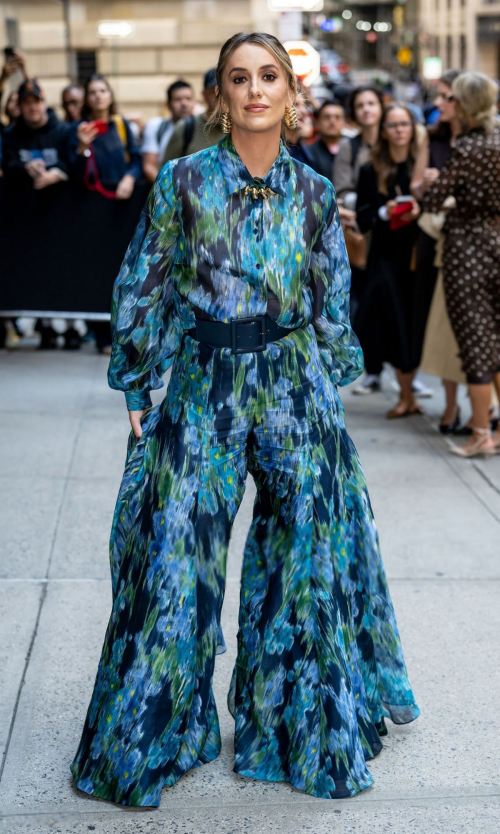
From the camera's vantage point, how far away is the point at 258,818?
2.97m

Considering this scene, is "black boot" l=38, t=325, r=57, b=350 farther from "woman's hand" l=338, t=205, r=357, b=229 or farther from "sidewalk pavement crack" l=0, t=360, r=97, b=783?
"woman's hand" l=338, t=205, r=357, b=229

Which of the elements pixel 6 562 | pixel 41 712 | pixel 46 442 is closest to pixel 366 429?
pixel 46 442

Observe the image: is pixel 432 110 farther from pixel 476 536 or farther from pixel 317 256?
pixel 317 256

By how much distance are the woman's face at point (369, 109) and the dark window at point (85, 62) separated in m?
10.5

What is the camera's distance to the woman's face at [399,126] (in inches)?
285

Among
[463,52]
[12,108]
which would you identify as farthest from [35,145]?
[463,52]

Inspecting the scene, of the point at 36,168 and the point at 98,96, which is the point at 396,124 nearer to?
the point at 98,96

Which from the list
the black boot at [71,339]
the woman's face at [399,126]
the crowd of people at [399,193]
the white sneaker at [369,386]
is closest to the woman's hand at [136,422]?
the crowd of people at [399,193]

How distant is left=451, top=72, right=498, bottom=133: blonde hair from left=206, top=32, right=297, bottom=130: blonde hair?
3676mm

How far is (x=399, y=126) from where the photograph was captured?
7262mm

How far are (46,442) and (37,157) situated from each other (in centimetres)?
379

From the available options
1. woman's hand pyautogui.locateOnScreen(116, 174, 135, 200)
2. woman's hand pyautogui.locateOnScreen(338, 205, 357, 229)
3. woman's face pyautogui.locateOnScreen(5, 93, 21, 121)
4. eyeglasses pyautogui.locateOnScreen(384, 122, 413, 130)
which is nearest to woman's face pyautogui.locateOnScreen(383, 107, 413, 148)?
eyeglasses pyautogui.locateOnScreen(384, 122, 413, 130)

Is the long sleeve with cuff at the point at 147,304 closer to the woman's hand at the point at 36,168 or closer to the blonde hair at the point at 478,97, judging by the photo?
the blonde hair at the point at 478,97

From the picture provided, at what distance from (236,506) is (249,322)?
19.8 inches
